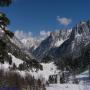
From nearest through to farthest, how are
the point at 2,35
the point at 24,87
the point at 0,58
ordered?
1. the point at 2,35
2. the point at 0,58
3. the point at 24,87

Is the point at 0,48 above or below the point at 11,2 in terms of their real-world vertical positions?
below

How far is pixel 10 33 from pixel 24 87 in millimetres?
119225

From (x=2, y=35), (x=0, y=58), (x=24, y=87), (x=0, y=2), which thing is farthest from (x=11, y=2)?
(x=24, y=87)

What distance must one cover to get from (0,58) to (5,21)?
1245 millimetres

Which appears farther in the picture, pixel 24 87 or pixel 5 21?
pixel 24 87

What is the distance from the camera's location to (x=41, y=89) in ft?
438

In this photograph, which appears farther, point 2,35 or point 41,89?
point 41,89

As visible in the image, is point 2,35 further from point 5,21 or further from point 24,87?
point 24,87

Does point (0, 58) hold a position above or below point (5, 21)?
below

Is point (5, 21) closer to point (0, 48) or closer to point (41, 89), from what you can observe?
point (0, 48)

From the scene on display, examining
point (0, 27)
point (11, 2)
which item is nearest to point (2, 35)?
point (0, 27)

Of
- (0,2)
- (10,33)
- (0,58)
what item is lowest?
(0,58)

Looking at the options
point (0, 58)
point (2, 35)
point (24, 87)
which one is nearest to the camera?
point (2, 35)

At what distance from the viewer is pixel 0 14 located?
11.2 m
